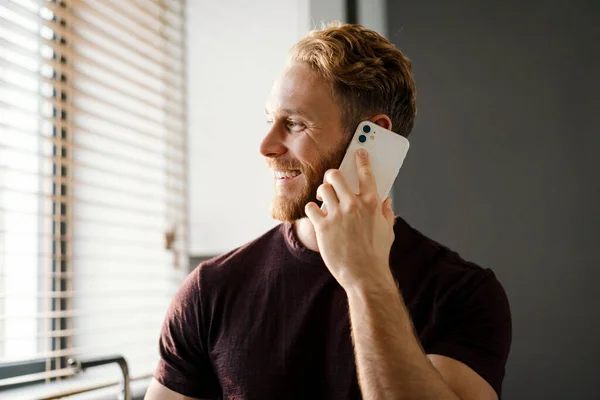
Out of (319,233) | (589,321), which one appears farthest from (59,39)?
(589,321)

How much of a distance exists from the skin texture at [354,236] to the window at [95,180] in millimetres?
600

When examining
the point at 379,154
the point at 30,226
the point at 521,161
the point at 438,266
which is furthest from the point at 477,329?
the point at 30,226

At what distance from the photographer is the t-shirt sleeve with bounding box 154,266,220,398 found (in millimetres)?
1139

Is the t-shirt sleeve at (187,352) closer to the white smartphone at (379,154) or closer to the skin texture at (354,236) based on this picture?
the skin texture at (354,236)

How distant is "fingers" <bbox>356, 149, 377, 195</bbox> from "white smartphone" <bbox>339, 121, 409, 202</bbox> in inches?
0.7

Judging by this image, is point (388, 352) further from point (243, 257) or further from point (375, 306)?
point (243, 257)

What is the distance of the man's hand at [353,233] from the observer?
37.6 inches

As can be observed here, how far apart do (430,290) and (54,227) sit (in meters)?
1.05

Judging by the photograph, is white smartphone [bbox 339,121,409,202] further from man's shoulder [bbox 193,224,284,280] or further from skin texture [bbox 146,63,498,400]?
man's shoulder [bbox 193,224,284,280]

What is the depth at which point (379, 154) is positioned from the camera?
3.68ft

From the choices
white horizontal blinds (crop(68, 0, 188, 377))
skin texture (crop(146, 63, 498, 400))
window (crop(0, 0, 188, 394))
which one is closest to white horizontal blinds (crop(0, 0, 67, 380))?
window (crop(0, 0, 188, 394))

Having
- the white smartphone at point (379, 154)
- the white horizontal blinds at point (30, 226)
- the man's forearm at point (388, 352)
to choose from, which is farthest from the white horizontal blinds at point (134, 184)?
the man's forearm at point (388, 352)

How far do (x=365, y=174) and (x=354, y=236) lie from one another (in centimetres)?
14

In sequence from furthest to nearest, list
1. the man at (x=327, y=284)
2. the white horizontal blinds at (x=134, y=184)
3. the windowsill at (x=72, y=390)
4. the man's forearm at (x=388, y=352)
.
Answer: the white horizontal blinds at (x=134, y=184) < the windowsill at (x=72, y=390) < the man at (x=327, y=284) < the man's forearm at (x=388, y=352)
